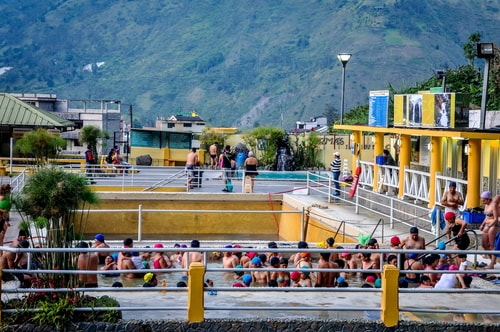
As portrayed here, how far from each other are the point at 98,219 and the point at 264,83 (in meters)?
159

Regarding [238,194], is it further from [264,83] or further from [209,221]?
[264,83]

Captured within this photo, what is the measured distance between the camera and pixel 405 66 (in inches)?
6767

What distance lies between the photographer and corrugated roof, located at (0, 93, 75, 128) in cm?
4284

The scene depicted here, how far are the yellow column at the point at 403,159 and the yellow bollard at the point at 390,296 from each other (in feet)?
49.5

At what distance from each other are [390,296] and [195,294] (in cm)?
238

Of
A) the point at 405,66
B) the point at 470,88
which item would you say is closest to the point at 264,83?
the point at 405,66

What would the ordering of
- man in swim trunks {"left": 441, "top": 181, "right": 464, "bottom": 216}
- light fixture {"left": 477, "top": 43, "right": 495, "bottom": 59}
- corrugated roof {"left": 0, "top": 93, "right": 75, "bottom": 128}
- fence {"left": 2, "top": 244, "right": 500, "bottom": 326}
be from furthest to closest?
corrugated roof {"left": 0, "top": 93, "right": 75, "bottom": 128}, light fixture {"left": 477, "top": 43, "right": 495, "bottom": 59}, man in swim trunks {"left": 441, "top": 181, "right": 464, "bottom": 216}, fence {"left": 2, "top": 244, "right": 500, "bottom": 326}

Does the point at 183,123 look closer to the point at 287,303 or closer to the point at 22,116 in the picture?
the point at 22,116

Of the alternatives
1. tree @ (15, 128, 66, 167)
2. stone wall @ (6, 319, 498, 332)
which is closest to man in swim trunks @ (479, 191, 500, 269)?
stone wall @ (6, 319, 498, 332)

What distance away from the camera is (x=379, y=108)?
98.2ft

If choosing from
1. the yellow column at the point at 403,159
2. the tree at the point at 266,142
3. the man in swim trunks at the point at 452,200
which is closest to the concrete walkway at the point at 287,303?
the man in swim trunks at the point at 452,200

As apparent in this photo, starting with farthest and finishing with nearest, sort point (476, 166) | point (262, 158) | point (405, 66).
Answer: point (405, 66)
point (262, 158)
point (476, 166)

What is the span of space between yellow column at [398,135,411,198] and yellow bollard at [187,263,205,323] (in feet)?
51.6

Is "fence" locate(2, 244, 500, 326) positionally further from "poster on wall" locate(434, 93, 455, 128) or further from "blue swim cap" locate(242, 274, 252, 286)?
"poster on wall" locate(434, 93, 455, 128)
